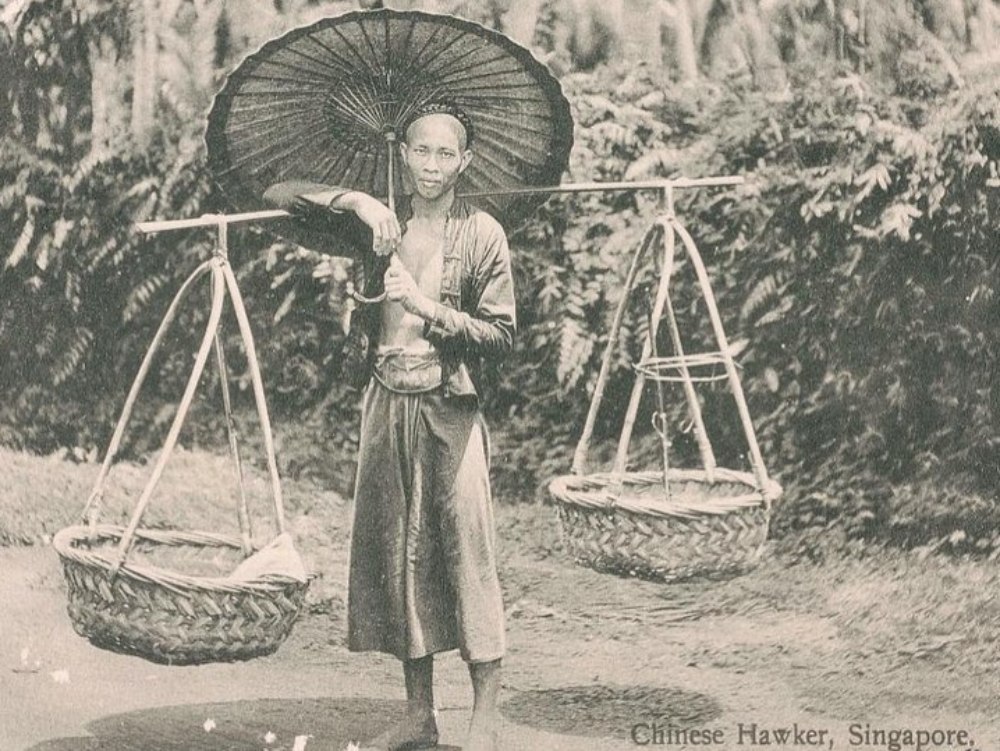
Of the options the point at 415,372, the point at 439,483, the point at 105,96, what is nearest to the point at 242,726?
the point at 439,483

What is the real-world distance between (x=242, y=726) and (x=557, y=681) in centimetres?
76

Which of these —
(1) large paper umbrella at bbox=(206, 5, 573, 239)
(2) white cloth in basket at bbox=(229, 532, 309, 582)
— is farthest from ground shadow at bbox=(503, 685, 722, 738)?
(1) large paper umbrella at bbox=(206, 5, 573, 239)

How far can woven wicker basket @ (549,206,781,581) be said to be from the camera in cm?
304

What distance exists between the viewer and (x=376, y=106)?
9.78 ft

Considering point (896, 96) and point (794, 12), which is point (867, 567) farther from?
point (794, 12)

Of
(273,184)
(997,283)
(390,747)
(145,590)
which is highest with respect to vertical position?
(273,184)

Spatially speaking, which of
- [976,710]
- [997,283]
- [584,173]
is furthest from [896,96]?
[976,710]

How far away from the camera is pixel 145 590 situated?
281cm

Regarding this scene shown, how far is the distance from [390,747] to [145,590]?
2.26 feet

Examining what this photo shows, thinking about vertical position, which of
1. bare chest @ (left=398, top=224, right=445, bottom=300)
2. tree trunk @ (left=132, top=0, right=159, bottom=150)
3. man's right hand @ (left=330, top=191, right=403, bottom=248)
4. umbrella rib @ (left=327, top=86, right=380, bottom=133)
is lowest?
bare chest @ (left=398, top=224, right=445, bottom=300)

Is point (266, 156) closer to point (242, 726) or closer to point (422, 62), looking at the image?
point (422, 62)

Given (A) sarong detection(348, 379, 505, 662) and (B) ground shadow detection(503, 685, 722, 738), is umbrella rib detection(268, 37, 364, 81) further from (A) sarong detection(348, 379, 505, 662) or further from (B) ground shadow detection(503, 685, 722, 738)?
(B) ground shadow detection(503, 685, 722, 738)

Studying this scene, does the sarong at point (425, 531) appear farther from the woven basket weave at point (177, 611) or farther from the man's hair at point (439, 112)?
the man's hair at point (439, 112)

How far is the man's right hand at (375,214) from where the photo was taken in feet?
9.42
